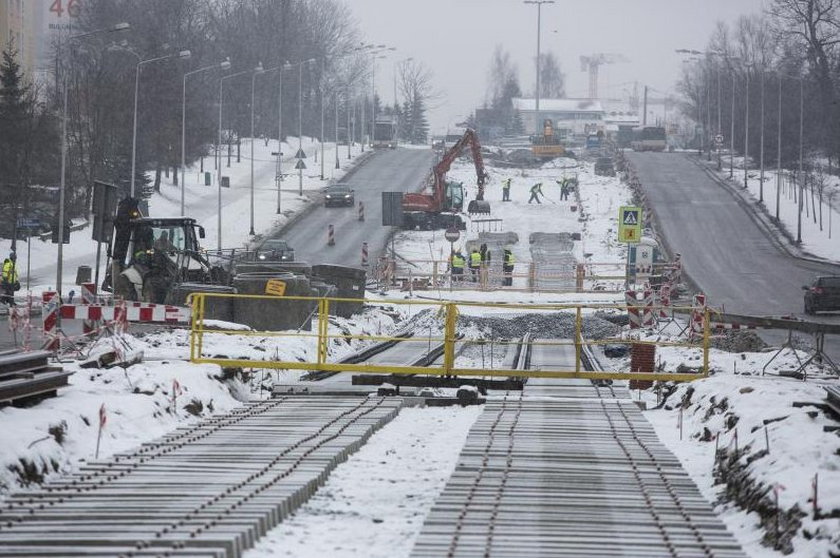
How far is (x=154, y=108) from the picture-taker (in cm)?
7869

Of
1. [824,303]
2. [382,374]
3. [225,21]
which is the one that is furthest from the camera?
[225,21]

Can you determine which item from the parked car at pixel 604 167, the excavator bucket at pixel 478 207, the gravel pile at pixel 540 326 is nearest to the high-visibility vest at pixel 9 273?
the gravel pile at pixel 540 326

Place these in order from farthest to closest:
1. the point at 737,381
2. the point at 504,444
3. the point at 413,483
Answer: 1. the point at 737,381
2. the point at 504,444
3. the point at 413,483

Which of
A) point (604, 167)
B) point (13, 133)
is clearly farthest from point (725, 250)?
point (604, 167)

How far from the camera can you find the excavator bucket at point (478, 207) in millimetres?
79062

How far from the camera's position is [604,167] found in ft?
333

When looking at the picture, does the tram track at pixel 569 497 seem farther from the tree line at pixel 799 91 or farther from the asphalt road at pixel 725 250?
the tree line at pixel 799 91

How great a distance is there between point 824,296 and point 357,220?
38240mm

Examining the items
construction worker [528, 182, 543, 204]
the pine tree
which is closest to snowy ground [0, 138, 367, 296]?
the pine tree

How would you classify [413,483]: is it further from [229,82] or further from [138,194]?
[229,82]

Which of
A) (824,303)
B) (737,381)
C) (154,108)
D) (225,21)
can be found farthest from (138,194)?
(225,21)

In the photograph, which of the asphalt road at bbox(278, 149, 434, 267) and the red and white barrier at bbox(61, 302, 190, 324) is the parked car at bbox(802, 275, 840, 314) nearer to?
the asphalt road at bbox(278, 149, 434, 267)

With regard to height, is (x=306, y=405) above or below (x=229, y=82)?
below

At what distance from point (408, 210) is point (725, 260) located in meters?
16.7
